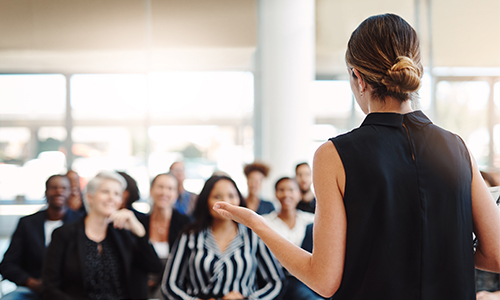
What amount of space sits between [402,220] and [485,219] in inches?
7.5

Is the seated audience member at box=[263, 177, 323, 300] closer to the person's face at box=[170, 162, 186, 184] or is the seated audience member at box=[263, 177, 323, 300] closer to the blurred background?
the person's face at box=[170, 162, 186, 184]

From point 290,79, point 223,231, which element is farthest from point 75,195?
point 290,79

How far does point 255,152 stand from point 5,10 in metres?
4.43

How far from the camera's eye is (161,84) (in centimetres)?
679

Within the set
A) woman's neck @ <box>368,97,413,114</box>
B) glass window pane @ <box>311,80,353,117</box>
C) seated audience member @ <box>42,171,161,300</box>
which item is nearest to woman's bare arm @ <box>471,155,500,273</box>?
woman's neck @ <box>368,97,413,114</box>

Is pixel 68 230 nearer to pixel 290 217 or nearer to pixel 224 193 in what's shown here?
pixel 224 193

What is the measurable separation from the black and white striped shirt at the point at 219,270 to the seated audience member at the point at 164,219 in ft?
2.77

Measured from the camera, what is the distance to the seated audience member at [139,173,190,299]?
11.6 ft

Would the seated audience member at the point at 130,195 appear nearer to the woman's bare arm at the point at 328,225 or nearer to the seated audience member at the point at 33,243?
the seated audience member at the point at 33,243

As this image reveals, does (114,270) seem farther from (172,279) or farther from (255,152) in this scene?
(255,152)

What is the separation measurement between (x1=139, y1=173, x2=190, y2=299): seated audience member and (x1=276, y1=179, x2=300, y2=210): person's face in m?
0.80

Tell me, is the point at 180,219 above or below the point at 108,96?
below

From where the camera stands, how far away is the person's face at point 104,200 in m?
2.75

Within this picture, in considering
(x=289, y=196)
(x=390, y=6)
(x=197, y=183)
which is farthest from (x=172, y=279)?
(x=390, y=6)
